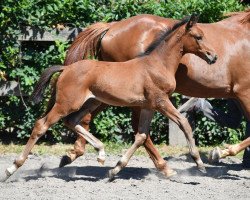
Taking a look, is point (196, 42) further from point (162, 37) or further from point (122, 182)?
point (122, 182)

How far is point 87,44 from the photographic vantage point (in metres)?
7.81

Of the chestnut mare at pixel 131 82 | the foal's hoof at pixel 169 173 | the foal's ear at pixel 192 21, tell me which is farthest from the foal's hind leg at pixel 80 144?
the foal's ear at pixel 192 21

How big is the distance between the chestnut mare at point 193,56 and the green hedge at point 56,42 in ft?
4.62

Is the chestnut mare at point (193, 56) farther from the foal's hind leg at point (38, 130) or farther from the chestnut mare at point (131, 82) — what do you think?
the foal's hind leg at point (38, 130)

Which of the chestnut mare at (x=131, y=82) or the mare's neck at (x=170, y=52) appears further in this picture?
the mare's neck at (x=170, y=52)

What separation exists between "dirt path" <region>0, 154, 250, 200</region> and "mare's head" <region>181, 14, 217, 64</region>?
1.30m

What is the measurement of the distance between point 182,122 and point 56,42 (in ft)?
9.57

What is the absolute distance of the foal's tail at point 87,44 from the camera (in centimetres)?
778

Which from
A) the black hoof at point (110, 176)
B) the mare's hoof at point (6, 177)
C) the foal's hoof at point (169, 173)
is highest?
the mare's hoof at point (6, 177)

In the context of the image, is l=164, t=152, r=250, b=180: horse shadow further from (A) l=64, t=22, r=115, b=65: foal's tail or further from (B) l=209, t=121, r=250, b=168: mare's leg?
(A) l=64, t=22, r=115, b=65: foal's tail

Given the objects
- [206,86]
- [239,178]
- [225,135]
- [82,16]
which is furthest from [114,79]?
[225,135]

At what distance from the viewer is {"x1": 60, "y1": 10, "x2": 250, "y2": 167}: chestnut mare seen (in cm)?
744

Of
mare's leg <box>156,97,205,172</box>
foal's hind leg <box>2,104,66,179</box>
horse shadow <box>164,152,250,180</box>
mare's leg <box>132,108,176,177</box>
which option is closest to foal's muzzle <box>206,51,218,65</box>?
mare's leg <box>156,97,205,172</box>

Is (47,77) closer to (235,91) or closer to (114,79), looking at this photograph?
(114,79)
